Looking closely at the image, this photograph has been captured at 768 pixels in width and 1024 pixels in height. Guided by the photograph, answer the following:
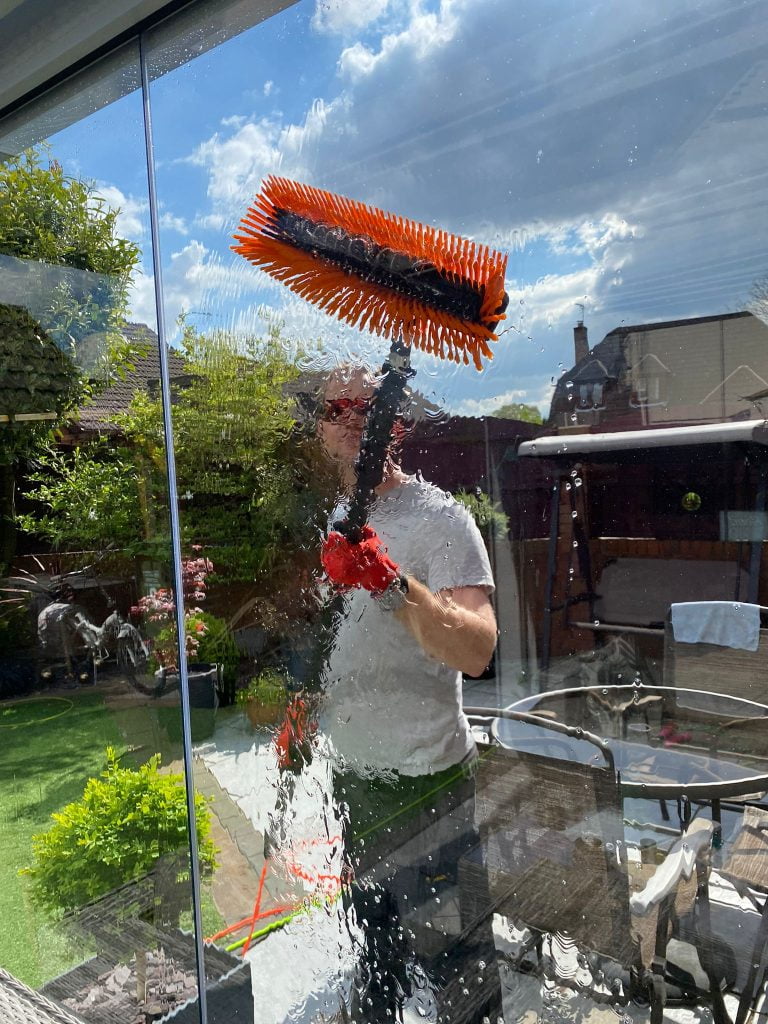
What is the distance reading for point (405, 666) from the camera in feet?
3.65

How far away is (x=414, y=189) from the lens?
1.03 m

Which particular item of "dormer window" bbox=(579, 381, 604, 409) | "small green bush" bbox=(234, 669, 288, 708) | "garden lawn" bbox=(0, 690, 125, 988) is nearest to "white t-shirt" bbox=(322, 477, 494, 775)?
"small green bush" bbox=(234, 669, 288, 708)

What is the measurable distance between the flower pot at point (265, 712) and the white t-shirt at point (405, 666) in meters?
0.11

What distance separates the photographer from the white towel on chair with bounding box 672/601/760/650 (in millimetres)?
763

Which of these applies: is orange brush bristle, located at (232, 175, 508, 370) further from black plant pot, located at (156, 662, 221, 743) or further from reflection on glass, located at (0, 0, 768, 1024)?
black plant pot, located at (156, 662, 221, 743)

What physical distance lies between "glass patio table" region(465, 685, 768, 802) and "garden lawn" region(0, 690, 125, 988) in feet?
3.93

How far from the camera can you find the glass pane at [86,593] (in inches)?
62.9

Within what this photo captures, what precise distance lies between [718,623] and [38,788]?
67.5 inches

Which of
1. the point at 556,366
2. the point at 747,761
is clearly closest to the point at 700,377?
the point at 556,366

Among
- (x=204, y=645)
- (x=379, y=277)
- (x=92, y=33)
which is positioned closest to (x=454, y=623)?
(x=379, y=277)

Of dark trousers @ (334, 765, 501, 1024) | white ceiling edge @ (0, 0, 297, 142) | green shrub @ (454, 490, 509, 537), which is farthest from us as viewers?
white ceiling edge @ (0, 0, 297, 142)

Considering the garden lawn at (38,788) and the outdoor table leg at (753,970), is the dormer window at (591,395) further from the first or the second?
the garden lawn at (38,788)

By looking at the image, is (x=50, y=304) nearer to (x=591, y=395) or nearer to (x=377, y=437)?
(x=377, y=437)

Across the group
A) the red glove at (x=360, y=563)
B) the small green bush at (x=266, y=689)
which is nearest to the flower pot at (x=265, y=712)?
the small green bush at (x=266, y=689)
